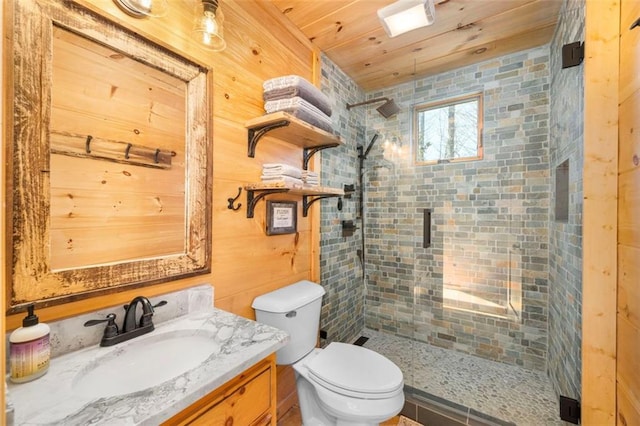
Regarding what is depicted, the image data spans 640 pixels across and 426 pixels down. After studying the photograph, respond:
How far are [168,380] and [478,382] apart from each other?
7.15ft

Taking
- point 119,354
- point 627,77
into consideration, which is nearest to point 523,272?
point 627,77

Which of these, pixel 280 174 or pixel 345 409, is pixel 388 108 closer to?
pixel 280 174

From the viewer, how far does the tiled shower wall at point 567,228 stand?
1.33m

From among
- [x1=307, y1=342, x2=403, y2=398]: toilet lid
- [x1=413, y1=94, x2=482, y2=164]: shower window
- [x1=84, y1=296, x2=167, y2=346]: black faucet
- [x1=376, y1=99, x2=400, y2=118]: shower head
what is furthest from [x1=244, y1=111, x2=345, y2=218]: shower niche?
[x1=413, y1=94, x2=482, y2=164]: shower window

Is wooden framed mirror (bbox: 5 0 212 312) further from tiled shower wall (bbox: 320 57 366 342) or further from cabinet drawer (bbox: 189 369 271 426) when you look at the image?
tiled shower wall (bbox: 320 57 366 342)

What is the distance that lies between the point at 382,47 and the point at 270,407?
7.64 feet

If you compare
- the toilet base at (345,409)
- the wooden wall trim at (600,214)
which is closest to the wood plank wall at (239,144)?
the toilet base at (345,409)

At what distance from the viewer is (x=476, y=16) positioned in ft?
5.65

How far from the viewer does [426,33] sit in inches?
74.3

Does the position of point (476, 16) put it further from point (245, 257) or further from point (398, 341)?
point (398, 341)

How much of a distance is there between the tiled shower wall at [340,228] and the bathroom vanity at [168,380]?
1.17m

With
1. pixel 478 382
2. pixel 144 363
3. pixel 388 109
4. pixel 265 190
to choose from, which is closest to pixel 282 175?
pixel 265 190

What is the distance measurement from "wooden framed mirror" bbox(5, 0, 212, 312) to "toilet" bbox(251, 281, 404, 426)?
51 cm

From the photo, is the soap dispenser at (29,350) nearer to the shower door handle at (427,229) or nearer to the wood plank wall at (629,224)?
the wood plank wall at (629,224)
